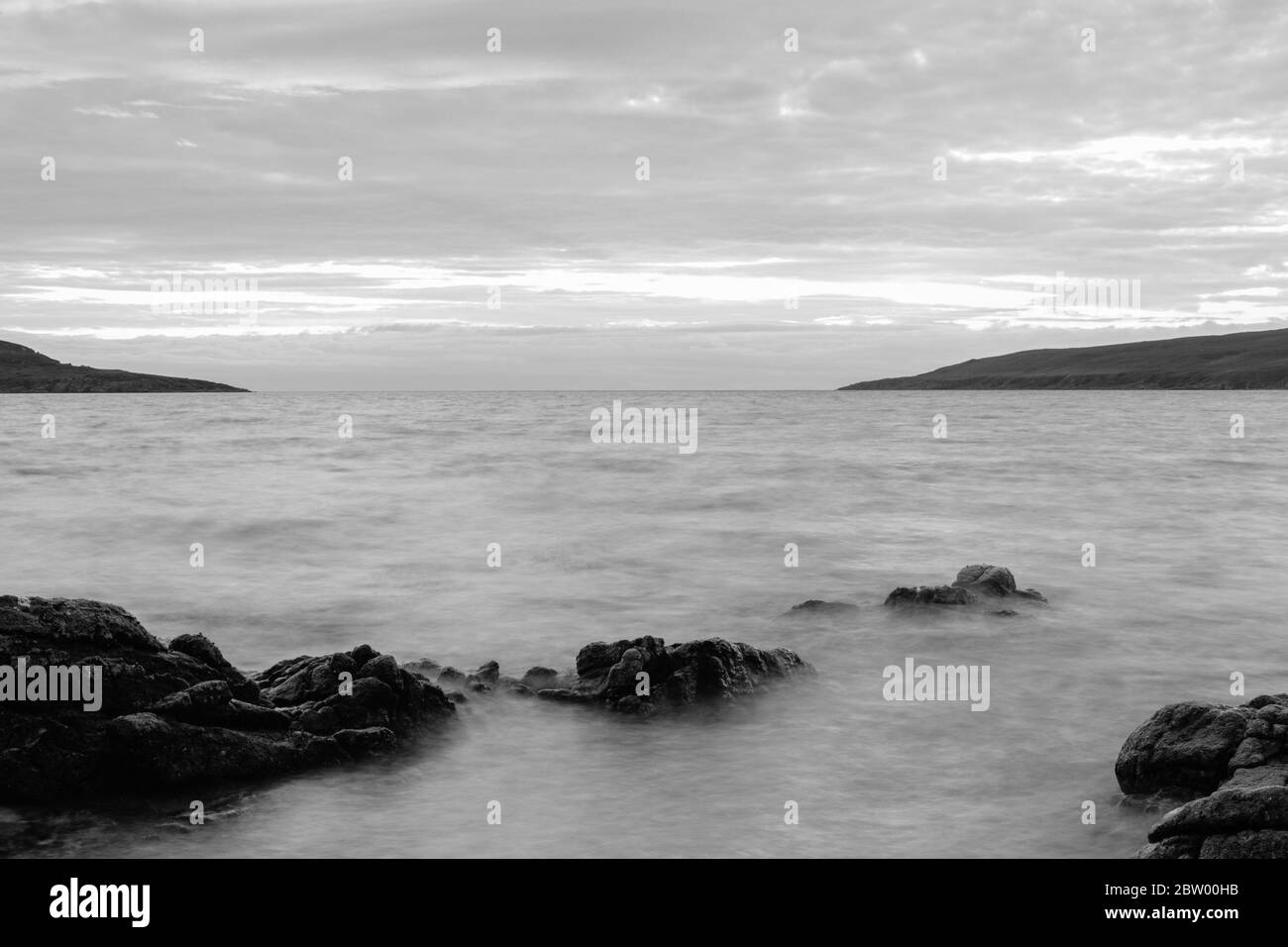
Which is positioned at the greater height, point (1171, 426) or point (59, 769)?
point (1171, 426)

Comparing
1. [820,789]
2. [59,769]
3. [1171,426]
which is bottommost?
[820,789]

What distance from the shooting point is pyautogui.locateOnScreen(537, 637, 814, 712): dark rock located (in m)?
11.6

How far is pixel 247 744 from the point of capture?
9414 millimetres

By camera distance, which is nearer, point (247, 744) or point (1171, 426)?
point (247, 744)

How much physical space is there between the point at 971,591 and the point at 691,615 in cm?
455

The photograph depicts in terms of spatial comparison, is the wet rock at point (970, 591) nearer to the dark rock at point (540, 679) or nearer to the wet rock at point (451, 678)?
the dark rock at point (540, 679)

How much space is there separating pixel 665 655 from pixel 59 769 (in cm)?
603

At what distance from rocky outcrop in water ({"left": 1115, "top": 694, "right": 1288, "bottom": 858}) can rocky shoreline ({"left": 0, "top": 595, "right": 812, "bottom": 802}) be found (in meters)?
4.43

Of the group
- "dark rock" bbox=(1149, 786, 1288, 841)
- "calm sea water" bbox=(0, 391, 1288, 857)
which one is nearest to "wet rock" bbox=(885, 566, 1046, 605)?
"calm sea water" bbox=(0, 391, 1288, 857)

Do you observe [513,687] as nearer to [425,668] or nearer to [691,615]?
[425,668]

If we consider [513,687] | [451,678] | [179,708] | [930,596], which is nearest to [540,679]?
[513,687]
